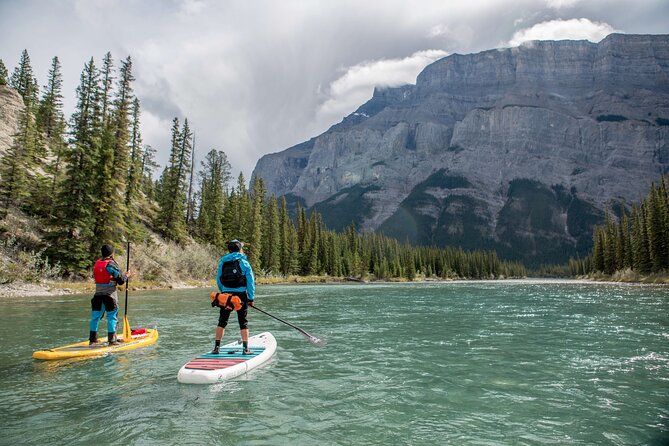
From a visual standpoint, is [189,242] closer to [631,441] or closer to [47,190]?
[47,190]

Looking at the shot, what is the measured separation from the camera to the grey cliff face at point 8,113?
52.5 m

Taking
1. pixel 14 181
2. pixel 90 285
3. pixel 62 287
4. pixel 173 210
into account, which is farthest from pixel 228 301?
pixel 173 210

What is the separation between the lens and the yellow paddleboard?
11.3m

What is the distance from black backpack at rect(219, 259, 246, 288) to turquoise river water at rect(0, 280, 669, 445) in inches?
95.4

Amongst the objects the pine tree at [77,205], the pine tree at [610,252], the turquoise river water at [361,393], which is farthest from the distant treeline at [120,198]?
the pine tree at [610,252]

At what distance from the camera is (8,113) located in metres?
59.0

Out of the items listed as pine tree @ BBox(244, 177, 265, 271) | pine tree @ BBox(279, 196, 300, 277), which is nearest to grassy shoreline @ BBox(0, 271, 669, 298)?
pine tree @ BBox(244, 177, 265, 271)

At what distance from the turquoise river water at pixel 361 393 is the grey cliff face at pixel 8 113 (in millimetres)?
49627

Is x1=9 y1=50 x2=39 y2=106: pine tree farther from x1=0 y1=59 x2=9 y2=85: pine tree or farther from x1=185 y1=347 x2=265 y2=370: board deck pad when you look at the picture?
x1=185 y1=347 x2=265 y2=370: board deck pad

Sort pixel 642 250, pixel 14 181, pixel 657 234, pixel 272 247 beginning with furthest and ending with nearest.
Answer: pixel 272 247
pixel 642 250
pixel 657 234
pixel 14 181

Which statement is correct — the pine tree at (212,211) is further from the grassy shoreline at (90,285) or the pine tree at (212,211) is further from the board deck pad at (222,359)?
the board deck pad at (222,359)

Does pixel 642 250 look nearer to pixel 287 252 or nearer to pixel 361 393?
pixel 287 252

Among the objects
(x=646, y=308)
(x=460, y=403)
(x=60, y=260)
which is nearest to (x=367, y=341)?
(x=460, y=403)

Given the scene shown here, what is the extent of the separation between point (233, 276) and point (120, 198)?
37669mm
